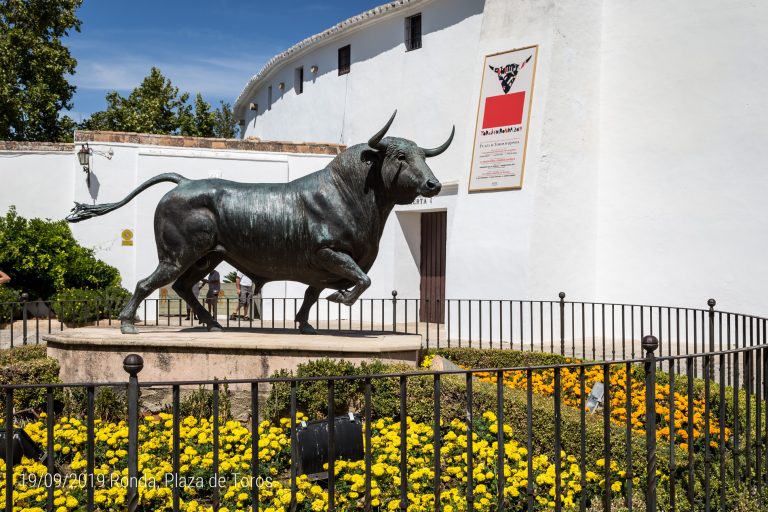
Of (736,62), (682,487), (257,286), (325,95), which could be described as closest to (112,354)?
(257,286)

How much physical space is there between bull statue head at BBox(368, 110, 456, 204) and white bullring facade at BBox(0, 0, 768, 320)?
5.78 m

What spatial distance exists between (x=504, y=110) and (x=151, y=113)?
18.5 m

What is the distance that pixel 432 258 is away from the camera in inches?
589

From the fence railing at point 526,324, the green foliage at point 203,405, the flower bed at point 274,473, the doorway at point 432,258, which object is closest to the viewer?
the flower bed at point 274,473

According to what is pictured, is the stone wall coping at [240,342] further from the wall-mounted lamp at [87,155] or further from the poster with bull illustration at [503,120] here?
the wall-mounted lamp at [87,155]

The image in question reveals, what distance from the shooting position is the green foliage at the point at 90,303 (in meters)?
11.4

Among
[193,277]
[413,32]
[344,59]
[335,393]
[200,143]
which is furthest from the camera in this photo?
[344,59]

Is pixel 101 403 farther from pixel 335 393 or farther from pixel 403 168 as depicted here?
pixel 403 168

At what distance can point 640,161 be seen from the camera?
39.8ft

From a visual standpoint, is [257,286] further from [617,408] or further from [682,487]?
[682,487]

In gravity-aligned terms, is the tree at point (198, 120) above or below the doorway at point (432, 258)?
above

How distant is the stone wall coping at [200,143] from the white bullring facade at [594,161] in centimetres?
4

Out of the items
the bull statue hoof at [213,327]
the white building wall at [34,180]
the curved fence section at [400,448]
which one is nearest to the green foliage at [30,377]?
the curved fence section at [400,448]

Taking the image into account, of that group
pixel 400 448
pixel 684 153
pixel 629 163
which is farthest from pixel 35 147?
pixel 400 448
